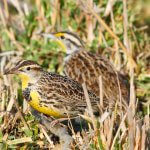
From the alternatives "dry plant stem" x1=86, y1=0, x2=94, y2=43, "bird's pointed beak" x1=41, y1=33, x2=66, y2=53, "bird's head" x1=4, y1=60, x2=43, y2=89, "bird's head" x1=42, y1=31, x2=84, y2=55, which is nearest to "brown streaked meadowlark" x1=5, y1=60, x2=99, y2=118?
"bird's head" x1=4, y1=60, x2=43, y2=89

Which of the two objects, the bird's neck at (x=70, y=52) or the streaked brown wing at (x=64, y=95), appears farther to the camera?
the bird's neck at (x=70, y=52)

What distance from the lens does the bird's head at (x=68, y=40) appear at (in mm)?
7590

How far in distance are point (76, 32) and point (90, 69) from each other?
1074 millimetres

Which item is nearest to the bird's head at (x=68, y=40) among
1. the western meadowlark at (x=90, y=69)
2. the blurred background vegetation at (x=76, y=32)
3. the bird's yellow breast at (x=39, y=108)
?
the western meadowlark at (x=90, y=69)

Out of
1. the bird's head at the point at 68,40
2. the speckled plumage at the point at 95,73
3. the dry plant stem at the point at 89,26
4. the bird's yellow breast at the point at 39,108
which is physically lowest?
the bird's yellow breast at the point at 39,108

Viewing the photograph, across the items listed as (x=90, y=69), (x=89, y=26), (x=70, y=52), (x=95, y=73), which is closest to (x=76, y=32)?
(x=89, y=26)

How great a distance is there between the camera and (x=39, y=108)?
590 cm

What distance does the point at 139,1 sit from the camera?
31.9 ft

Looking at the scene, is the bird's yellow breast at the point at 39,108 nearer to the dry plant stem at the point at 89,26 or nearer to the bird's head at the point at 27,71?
the bird's head at the point at 27,71

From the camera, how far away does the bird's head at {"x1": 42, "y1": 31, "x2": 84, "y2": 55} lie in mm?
7590

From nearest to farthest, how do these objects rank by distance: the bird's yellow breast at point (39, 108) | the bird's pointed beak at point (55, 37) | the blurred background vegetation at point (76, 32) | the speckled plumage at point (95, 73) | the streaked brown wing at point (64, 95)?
the bird's yellow breast at point (39, 108) → the streaked brown wing at point (64, 95) → the speckled plumage at point (95, 73) → the blurred background vegetation at point (76, 32) → the bird's pointed beak at point (55, 37)

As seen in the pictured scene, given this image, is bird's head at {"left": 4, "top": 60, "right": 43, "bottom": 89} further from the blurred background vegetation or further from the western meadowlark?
the blurred background vegetation

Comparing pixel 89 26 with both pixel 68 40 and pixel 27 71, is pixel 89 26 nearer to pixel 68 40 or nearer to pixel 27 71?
pixel 68 40

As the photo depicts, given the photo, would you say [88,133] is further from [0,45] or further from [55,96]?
[0,45]
